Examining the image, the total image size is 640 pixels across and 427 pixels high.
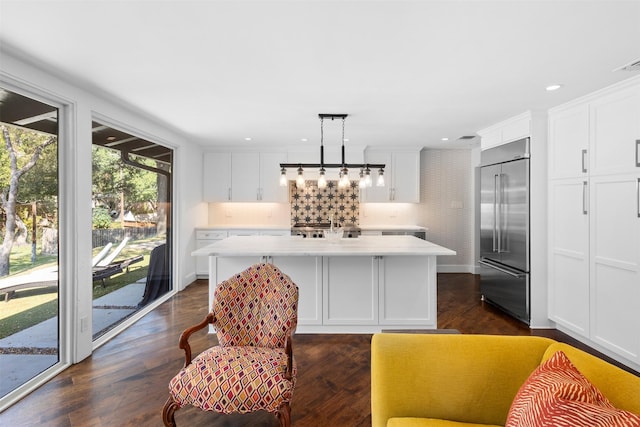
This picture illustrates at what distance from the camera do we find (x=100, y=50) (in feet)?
7.25

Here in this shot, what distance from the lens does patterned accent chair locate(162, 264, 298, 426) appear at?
1739 mm

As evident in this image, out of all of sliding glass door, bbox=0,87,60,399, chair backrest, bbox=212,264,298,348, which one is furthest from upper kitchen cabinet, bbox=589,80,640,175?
sliding glass door, bbox=0,87,60,399

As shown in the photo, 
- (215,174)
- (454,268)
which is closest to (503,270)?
(454,268)

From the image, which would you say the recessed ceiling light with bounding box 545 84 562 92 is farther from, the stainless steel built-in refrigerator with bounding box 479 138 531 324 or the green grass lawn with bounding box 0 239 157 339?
the green grass lawn with bounding box 0 239 157 339

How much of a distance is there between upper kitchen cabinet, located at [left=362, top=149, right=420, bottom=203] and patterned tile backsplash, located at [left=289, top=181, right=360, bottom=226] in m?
0.41

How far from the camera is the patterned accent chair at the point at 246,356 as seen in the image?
174 centimetres

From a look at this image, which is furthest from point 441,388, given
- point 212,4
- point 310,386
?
point 212,4

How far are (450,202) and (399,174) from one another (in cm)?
117

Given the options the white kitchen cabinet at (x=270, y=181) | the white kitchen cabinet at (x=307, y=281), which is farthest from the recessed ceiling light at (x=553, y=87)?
the white kitchen cabinet at (x=270, y=181)

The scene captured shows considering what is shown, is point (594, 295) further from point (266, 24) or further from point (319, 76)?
point (266, 24)

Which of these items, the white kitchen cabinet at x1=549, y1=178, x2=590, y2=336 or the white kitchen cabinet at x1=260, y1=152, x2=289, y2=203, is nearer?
the white kitchen cabinet at x1=549, y1=178, x2=590, y2=336

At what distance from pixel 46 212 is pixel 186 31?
1.83 metres

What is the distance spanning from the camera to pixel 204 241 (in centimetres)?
579

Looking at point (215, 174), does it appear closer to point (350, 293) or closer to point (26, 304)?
point (350, 293)
